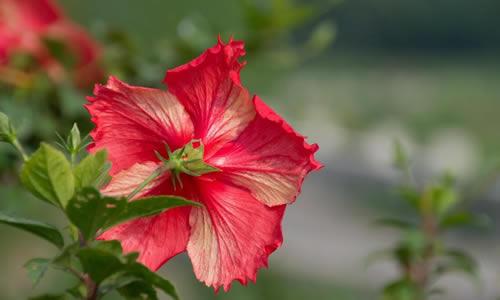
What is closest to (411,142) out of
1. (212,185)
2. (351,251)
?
(351,251)

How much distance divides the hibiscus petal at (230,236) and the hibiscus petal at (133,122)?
0.10ft

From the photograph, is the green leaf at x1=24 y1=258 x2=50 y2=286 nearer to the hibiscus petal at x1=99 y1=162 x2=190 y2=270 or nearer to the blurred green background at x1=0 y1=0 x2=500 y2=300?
the hibiscus petal at x1=99 y1=162 x2=190 y2=270

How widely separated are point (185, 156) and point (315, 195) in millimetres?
3365

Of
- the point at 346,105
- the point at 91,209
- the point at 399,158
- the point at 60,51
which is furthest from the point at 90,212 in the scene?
the point at 346,105

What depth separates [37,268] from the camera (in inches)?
15.1

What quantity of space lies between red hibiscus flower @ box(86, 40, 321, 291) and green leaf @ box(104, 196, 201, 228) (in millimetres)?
28

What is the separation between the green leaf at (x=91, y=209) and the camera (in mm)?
358

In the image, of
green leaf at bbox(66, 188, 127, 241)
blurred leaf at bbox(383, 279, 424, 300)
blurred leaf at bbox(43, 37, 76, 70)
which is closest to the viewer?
green leaf at bbox(66, 188, 127, 241)

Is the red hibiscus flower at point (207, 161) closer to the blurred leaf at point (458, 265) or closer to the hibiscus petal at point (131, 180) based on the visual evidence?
Result: the hibiscus petal at point (131, 180)

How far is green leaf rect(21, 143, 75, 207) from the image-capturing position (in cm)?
36

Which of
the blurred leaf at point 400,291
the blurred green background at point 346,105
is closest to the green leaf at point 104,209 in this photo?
the blurred green background at point 346,105

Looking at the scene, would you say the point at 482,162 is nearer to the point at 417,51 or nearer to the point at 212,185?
the point at 212,185

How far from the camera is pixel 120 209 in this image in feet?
1.21

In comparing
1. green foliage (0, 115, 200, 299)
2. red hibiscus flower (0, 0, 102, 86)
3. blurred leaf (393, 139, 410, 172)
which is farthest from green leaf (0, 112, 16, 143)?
red hibiscus flower (0, 0, 102, 86)
